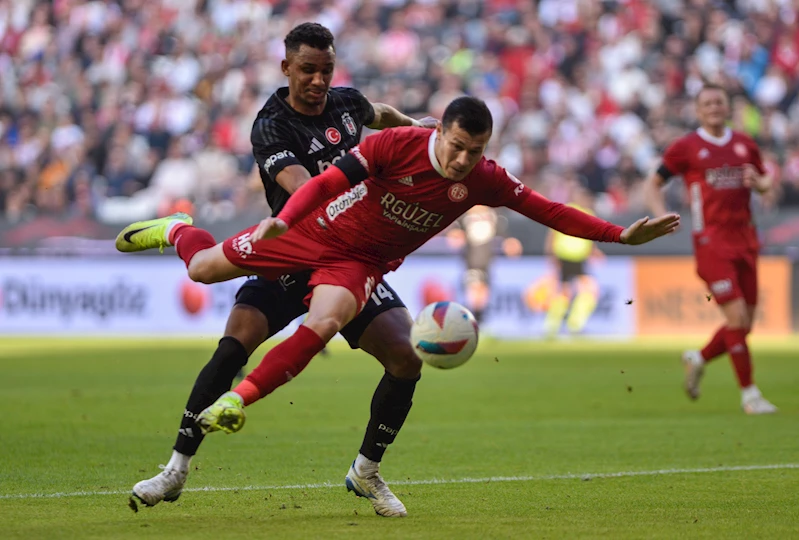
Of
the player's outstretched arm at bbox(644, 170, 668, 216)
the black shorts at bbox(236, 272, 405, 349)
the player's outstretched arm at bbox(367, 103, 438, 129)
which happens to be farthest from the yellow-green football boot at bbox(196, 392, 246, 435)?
the player's outstretched arm at bbox(644, 170, 668, 216)

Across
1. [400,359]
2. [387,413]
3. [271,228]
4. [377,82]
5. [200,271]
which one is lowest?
[387,413]

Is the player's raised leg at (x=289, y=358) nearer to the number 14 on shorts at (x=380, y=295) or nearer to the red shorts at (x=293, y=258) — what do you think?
the red shorts at (x=293, y=258)

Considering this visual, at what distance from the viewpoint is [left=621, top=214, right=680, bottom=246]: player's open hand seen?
6512mm

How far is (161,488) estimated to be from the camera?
621 centimetres

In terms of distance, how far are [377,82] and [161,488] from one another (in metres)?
21.1

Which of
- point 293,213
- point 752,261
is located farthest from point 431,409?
point 293,213

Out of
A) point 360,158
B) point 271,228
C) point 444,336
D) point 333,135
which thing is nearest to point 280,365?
point 271,228

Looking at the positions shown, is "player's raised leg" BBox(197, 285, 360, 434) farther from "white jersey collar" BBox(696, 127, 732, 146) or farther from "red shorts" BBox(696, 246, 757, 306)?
"white jersey collar" BBox(696, 127, 732, 146)

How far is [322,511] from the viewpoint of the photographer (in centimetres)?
648

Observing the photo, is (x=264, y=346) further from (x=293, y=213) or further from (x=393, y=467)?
(x=293, y=213)

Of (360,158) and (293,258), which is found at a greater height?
(360,158)

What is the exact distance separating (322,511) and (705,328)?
15984 mm

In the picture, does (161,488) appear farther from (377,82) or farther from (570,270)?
(377,82)

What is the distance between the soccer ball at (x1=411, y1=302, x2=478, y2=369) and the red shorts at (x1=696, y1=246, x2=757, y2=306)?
5706 millimetres
